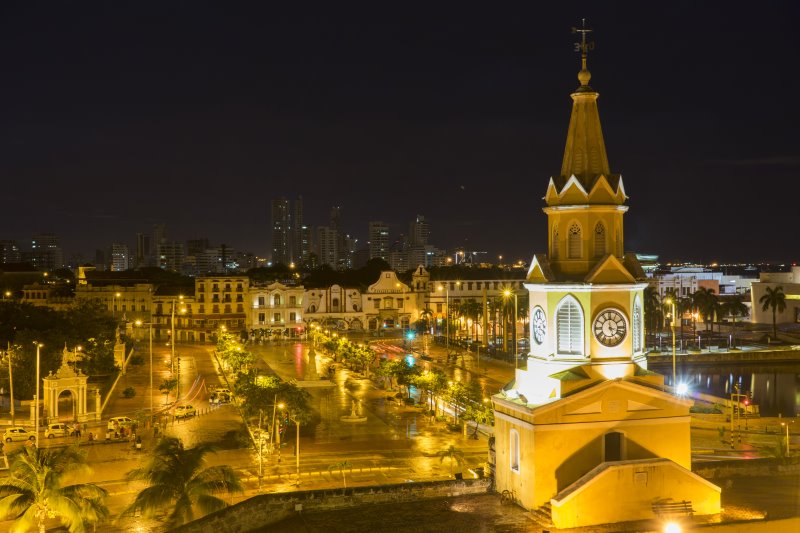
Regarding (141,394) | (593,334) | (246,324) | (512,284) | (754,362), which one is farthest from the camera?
(512,284)

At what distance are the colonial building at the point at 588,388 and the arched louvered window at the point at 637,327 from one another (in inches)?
1.2

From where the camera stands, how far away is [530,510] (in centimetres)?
1950

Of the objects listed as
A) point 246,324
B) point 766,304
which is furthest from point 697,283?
point 246,324

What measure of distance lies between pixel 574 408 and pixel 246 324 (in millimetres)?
92225

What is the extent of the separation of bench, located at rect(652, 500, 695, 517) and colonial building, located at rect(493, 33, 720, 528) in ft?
0.37

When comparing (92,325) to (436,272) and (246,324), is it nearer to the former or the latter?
(246,324)

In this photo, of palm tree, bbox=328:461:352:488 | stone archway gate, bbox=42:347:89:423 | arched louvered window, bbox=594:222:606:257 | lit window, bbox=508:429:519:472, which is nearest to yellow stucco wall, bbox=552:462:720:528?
lit window, bbox=508:429:519:472

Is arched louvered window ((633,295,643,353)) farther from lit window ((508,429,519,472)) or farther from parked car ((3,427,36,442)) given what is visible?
parked car ((3,427,36,442))

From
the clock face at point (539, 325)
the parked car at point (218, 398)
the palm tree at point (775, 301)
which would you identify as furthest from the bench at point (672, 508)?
the palm tree at point (775, 301)

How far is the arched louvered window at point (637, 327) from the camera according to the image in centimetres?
2142

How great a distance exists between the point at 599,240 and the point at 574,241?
0.66 metres

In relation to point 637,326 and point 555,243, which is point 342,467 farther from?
point 637,326

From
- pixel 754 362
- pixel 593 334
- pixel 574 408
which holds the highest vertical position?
pixel 593 334

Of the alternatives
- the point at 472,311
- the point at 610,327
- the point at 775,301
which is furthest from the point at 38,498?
the point at 775,301
